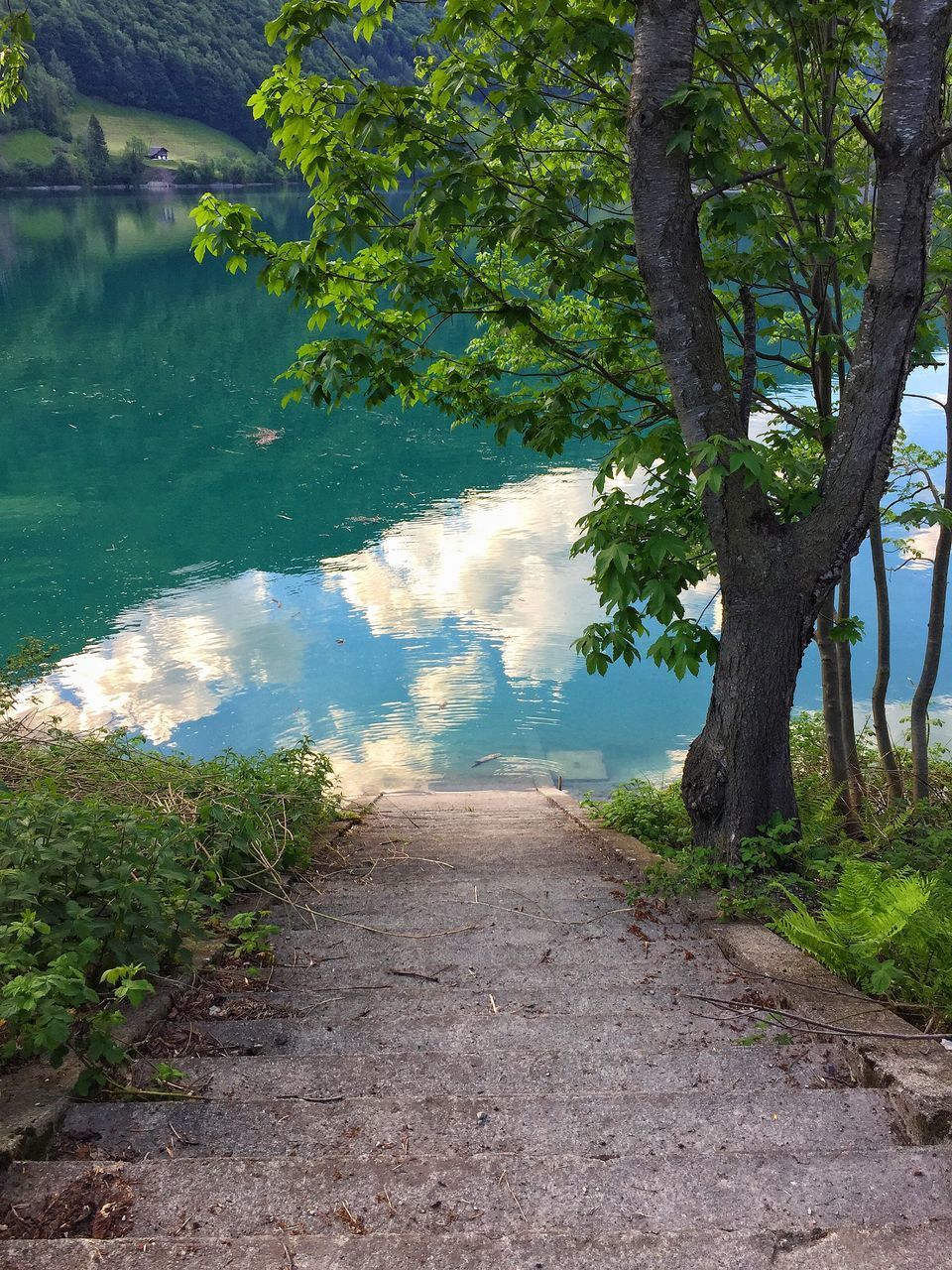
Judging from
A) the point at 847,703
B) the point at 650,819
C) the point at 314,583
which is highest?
the point at 847,703

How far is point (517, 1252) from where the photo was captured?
182cm

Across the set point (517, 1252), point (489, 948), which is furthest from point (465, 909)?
point (517, 1252)

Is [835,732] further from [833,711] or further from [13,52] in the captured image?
[13,52]

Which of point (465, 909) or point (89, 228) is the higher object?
point (89, 228)

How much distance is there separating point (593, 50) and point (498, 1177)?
4461mm

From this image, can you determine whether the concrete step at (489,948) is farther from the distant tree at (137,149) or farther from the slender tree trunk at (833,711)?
the distant tree at (137,149)

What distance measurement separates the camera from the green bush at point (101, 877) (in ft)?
8.38

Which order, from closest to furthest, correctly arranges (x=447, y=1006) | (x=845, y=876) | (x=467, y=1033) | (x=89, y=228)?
1. (x=467, y=1033)
2. (x=447, y=1006)
3. (x=845, y=876)
4. (x=89, y=228)

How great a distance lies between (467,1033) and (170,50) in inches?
3684

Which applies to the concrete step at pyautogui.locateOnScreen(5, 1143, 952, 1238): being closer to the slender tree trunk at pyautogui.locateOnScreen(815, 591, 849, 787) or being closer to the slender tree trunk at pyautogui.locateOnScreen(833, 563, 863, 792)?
the slender tree trunk at pyautogui.locateOnScreen(815, 591, 849, 787)

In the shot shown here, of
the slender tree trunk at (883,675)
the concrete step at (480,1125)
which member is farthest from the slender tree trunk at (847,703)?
the concrete step at (480,1125)

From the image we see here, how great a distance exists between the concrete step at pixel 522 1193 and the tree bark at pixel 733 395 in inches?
99.9

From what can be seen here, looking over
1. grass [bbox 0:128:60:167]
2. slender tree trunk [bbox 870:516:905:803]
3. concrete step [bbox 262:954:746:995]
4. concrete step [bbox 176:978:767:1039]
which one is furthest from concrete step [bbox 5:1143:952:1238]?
grass [bbox 0:128:60:167]

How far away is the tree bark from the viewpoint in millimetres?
3885
